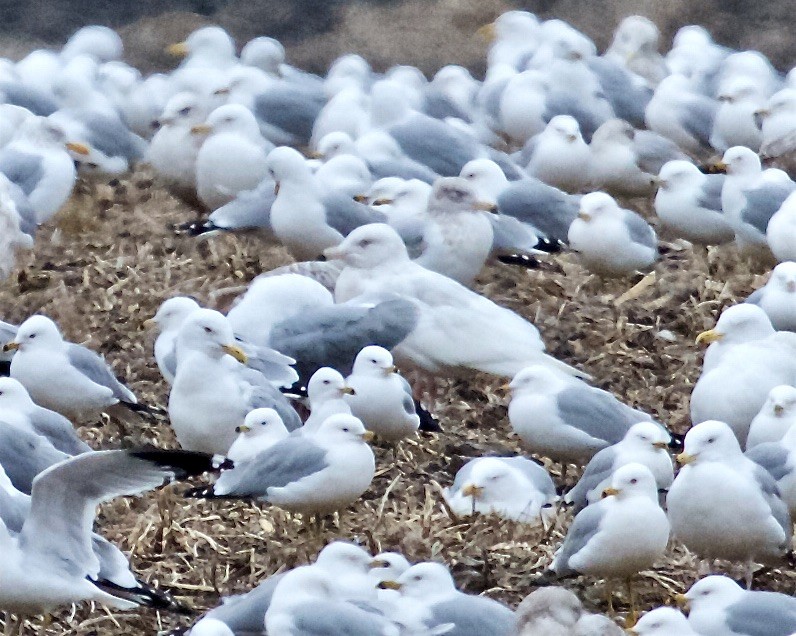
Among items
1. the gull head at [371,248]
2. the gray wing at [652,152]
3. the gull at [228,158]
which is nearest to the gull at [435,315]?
the gull head at [371,248]

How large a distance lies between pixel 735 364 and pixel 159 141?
4340mm

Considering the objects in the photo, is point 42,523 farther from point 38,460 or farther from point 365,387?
point 365,387

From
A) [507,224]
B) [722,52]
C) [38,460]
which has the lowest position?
[38,460]

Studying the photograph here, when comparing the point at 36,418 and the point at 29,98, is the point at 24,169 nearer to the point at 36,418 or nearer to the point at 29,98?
the point at 29,98

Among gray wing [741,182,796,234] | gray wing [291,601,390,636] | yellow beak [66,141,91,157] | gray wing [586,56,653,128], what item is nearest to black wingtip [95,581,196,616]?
gray wing [291,601,390,636]

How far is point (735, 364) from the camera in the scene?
5.94 metres

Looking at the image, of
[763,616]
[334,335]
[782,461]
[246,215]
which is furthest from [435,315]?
[763,616]

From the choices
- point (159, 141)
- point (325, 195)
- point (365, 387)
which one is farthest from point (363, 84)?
point (365, 387)

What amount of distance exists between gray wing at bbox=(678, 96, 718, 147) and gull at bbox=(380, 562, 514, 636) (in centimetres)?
693

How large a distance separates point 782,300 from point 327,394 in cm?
187

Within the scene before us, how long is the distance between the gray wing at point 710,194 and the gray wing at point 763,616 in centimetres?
420

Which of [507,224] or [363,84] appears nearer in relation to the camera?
[507,224]

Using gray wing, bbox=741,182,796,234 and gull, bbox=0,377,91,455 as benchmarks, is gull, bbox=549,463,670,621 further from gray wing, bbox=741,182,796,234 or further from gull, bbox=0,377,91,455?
gray wing, bbox=741,182,796,234

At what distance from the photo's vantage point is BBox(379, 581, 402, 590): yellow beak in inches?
175
